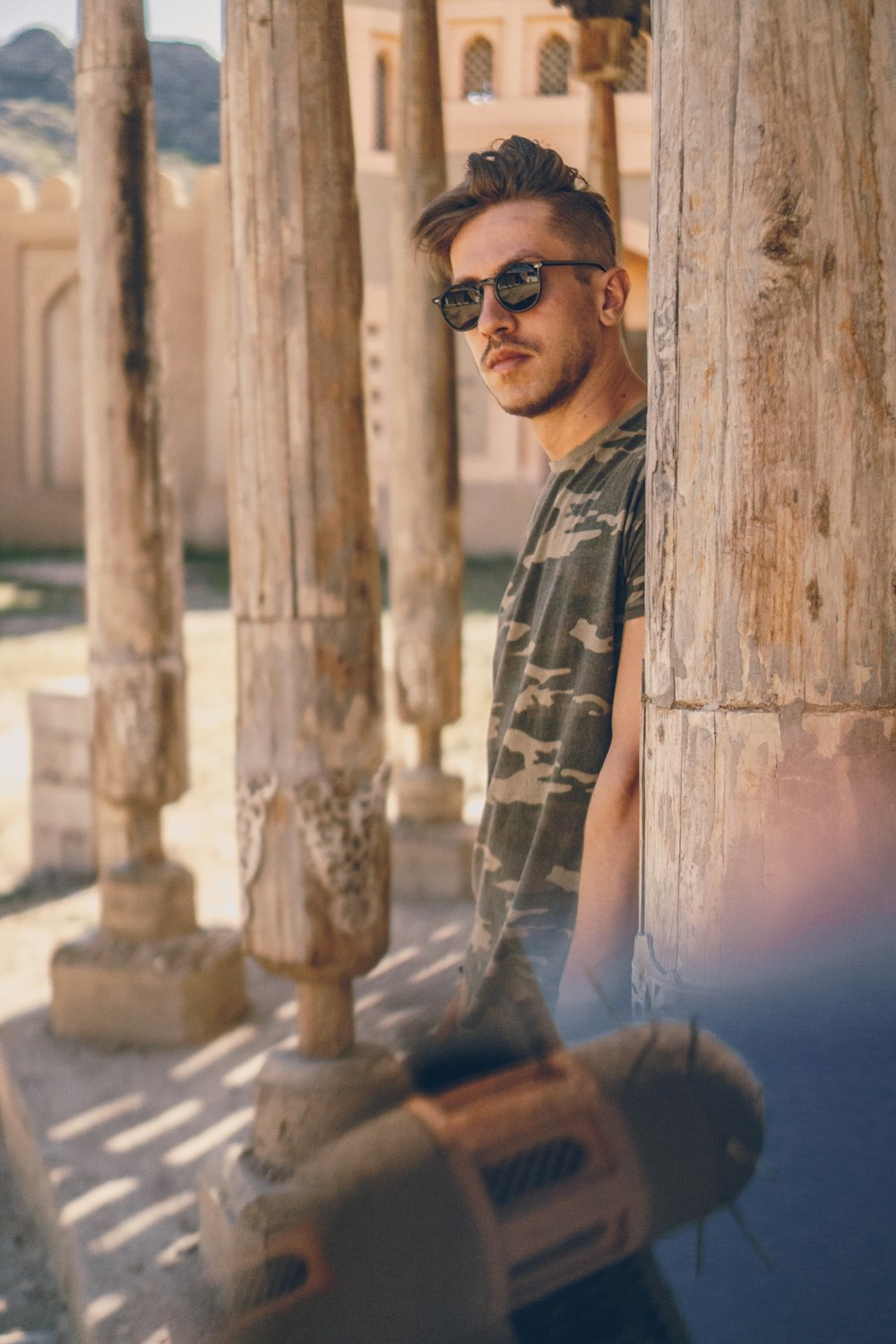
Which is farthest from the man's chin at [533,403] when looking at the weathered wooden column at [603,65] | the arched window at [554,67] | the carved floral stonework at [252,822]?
the arched window at [554,67]

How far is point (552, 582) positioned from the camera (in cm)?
200

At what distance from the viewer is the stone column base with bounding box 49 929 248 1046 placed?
178 inches

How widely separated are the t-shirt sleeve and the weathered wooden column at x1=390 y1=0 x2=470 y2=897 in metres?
3.93

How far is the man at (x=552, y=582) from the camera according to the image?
1.87 metres

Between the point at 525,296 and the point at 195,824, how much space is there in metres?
5.88

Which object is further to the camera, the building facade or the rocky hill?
the rocky hill

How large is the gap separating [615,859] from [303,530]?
118cm

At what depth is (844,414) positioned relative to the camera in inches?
52.3

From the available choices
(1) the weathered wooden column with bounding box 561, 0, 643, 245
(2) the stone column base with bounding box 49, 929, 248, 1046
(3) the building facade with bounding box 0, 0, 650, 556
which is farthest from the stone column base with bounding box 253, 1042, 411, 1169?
(3) the building facade with bounding box 0, 0, 650, 556

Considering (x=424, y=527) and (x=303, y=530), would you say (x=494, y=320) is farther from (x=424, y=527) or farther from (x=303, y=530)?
(x=424, y=527)

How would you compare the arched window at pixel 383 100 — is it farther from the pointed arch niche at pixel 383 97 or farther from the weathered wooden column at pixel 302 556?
the weathered wooden column at pixel 302 556

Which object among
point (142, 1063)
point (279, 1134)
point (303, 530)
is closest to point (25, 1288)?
point (142, 1063)

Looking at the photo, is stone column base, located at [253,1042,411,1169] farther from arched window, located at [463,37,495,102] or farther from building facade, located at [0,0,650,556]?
arched window, located at [463,37,495,102]

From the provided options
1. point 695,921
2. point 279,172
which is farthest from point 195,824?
point 695,921
